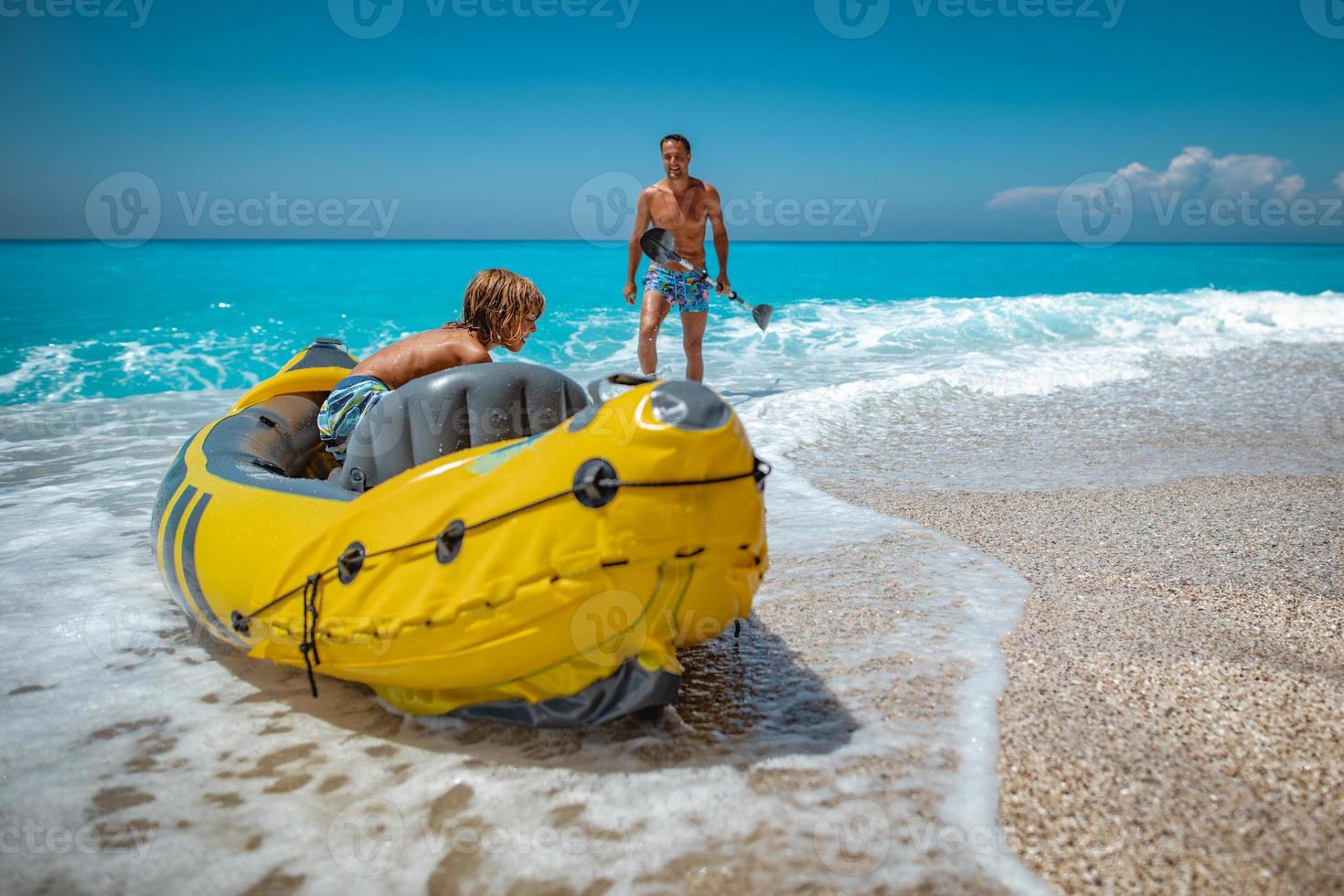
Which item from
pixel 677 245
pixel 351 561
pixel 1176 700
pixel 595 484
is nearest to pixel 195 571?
→ pixel 351 561

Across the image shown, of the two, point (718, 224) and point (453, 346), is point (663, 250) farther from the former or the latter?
point (453, 346)

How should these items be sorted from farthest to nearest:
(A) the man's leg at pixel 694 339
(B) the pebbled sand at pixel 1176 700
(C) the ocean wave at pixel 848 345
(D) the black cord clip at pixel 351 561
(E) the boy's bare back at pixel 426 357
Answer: (C) the ocean wave at pixel 848 345 < (A) the man's leg at pixel 694 339 < (E) the boy's bare back at pixel 426 357 < (D) the black cord clip at pixel 351 561 < (B) the pebbled sand at pixel 1176 700

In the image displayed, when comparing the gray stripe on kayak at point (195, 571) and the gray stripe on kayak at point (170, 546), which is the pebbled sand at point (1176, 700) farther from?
the gray stripe on kayak at point (170, 546)

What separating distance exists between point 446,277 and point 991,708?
23.3m

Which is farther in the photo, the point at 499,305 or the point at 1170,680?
the point at 499,305

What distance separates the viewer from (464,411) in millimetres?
2414

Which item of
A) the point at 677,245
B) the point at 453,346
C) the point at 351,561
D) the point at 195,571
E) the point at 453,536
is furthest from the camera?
the point at 677,245

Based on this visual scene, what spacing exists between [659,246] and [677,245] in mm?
318

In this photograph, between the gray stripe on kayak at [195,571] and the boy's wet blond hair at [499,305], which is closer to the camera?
the gray stripe on kayak at [195,571]

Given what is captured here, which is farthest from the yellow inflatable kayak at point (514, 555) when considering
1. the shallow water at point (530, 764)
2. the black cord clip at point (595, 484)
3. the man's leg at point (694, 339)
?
the man's leg at point (694, 339)

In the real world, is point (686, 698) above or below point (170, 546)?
below

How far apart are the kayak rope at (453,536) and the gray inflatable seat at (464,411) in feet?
1.40

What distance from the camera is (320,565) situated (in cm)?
217

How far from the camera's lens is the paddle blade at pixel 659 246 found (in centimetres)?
654
